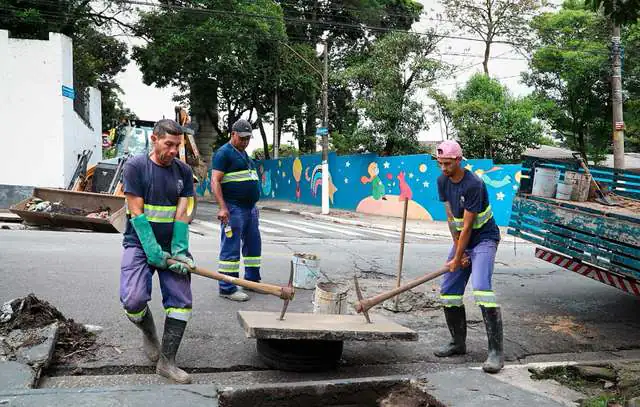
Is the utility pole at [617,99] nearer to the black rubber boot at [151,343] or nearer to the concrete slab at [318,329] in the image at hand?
the concrete slab at [318,329]

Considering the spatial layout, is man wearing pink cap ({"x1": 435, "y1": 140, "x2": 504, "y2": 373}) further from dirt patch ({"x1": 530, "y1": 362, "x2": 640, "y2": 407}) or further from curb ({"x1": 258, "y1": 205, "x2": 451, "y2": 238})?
curb ({"x1": 258, "y1": 205, "x2": 451, "y2": 238})

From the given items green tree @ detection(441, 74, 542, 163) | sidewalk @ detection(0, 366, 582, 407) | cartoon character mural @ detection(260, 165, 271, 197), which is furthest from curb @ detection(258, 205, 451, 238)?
sidewalk @ detection(0, 366, 582, 407)

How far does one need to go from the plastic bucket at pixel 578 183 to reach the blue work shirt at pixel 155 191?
4.48m

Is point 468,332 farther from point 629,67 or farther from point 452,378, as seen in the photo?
point 629,67

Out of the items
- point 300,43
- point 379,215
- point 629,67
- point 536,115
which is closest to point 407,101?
point 379,215

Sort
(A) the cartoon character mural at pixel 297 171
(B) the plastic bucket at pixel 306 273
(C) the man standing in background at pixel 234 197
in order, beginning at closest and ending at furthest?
(C) the man standing in background at pixel 234 197 → (B) the plastic bucket at pixel 306 273 → (A) the cartoon character mural at pixel 297 171

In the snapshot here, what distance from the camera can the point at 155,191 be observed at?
3715mm

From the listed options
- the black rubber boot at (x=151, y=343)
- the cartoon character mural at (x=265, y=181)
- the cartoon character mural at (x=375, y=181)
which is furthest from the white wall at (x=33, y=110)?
the cartoon character mural at (x=265, y=181)

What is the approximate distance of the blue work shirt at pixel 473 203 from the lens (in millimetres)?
4305

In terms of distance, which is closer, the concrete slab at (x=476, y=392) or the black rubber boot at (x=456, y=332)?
the concrete slab at (x=476, y=392)

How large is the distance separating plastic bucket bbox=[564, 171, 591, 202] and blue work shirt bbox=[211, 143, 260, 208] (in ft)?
11.7

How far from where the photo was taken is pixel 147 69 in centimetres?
2778

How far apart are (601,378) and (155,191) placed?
11.3 ft

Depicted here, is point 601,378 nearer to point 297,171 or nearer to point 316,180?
point 316,180
